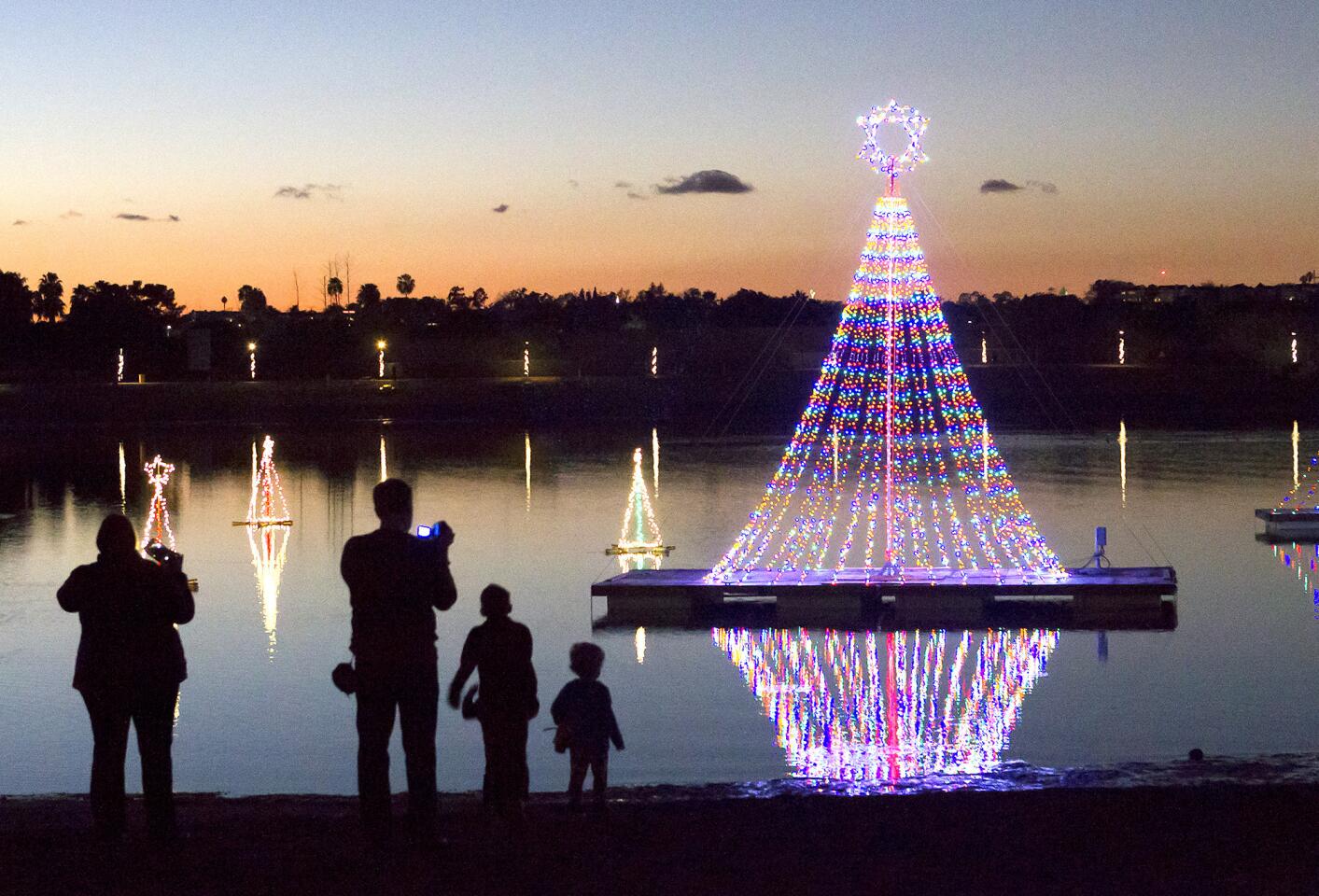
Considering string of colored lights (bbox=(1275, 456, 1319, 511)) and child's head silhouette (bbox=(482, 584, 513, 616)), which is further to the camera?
string of colored lights (bbox=(1275, 456, 1319, 511))

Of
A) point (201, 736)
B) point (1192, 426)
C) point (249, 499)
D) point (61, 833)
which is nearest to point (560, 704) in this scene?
point (61, 833)

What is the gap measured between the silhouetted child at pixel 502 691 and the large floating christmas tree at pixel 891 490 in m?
11.5

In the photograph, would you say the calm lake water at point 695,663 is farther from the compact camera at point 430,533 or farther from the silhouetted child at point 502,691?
the compact camera at point 430,533

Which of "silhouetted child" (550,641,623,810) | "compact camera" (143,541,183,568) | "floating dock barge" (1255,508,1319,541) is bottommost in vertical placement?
"floating dock barge" (1255,508,1319,541)

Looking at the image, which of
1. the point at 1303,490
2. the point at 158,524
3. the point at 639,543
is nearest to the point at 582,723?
the point at 639,543

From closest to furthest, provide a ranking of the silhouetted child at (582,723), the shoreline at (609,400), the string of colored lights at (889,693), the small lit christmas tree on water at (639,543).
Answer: the silhouetted child at (582,723), the string of colored lights at (889,693), the small lit christmas tree on water at (639,543), the shoreline at (609,400)

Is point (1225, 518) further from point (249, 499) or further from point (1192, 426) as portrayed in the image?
point (1192, 426)

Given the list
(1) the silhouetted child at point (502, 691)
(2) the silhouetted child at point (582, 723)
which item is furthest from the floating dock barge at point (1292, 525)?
(1) the silhouetted child at point (502, 691)

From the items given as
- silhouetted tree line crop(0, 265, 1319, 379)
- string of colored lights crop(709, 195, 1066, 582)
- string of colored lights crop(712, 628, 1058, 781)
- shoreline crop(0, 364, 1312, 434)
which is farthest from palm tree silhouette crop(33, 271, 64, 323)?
string of colored lights crop(712, 628, 1058, 781)

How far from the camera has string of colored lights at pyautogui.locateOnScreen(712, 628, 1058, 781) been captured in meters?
11.5

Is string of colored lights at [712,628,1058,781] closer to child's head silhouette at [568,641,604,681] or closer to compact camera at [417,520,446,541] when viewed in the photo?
child's head silhouette at [568,641,604,681]

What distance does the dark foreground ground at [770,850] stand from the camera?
5.50 meters

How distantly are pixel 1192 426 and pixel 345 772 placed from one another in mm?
51268

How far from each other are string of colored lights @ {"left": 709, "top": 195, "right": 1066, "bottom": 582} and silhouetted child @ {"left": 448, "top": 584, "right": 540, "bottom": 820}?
436 inches
